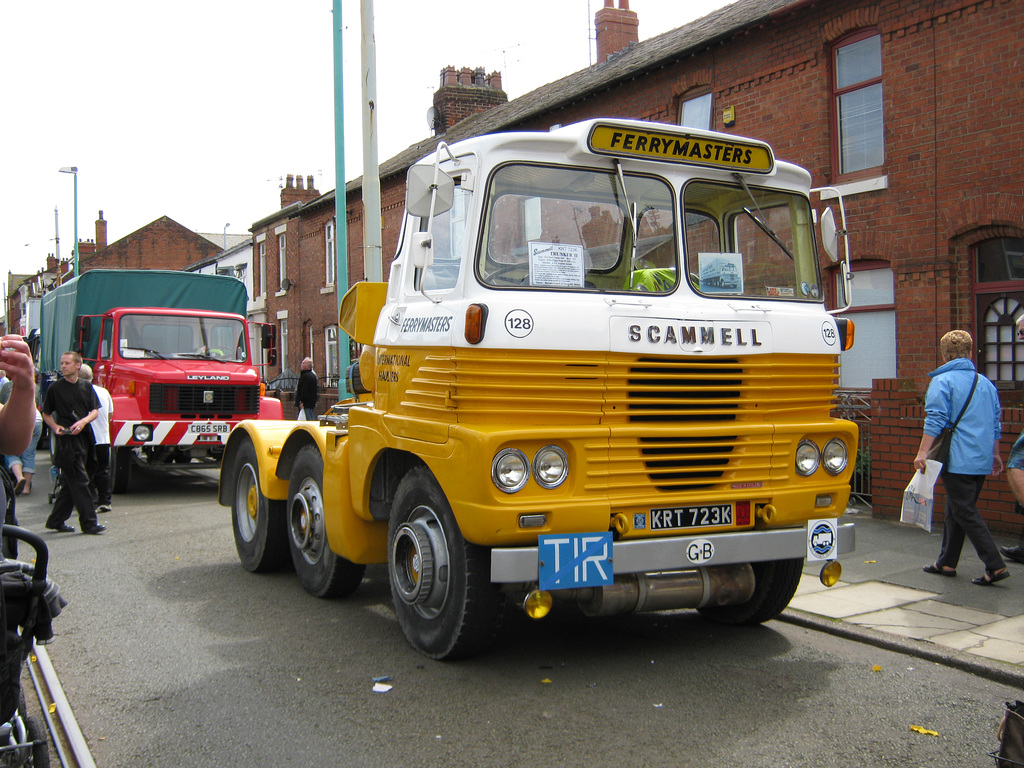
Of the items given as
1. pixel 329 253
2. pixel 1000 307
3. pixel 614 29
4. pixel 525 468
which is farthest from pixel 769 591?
pixel 329 253

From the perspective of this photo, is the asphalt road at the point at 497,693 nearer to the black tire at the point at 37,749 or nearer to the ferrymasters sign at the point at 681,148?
the black tire at the point at 37,749

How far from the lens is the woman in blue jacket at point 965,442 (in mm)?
6562

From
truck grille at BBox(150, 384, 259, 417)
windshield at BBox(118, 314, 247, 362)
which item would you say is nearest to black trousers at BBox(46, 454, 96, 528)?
truck grille at BBox(150, 384, 259, 417)

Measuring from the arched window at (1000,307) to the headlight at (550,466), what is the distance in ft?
25.7

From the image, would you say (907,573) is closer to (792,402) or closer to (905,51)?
(792,402)

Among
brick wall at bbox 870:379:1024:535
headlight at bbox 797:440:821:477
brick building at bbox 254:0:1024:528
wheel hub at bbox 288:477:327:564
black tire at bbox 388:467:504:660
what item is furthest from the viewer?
brick building at bbox 254:0:1024:528

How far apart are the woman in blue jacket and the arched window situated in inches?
158

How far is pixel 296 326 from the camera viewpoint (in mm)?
31172

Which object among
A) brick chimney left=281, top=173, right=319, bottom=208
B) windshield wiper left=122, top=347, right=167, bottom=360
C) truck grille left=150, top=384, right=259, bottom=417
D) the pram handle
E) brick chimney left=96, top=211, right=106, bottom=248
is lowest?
the pram handle

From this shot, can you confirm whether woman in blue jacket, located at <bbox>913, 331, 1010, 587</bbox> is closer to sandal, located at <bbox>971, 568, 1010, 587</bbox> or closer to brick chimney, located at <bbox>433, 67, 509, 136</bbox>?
sandal, located at <bbox>971, 568, 1010, 587</bbox>

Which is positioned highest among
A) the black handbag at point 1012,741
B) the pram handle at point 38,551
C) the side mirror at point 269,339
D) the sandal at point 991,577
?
the side mirror at point 269,339

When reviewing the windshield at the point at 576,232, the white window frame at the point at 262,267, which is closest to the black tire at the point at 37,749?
the windshield at the point at 576,232

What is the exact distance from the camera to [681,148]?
5.13 meters

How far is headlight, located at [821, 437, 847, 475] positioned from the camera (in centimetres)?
515
